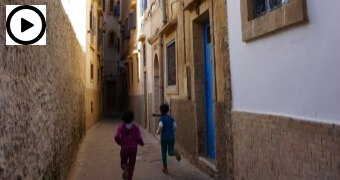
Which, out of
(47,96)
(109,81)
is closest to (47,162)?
(47,96)

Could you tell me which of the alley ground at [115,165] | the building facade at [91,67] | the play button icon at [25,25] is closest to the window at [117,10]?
the building facade at [91,67]

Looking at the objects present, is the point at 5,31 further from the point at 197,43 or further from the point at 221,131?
the point at 197,43

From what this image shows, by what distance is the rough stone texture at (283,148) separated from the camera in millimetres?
2928

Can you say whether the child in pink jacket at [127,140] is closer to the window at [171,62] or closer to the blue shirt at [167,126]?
the blue shirt at [167,126]

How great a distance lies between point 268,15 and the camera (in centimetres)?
388

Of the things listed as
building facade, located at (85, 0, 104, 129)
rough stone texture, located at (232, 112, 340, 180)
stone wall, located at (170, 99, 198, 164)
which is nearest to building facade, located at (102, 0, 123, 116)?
building facade, located at (85, 0, 104, 129)

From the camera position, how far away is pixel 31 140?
10.8ft

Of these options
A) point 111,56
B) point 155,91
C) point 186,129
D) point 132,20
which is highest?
point 132,20

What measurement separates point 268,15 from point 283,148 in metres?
1.60

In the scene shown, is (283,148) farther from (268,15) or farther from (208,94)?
(208,94)

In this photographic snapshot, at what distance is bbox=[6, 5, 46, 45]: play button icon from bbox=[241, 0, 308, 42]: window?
2590 millimetres

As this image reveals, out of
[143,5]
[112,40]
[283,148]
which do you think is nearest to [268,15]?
[283,148]

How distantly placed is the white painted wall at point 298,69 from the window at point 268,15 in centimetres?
8

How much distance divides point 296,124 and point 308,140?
0.80ft
